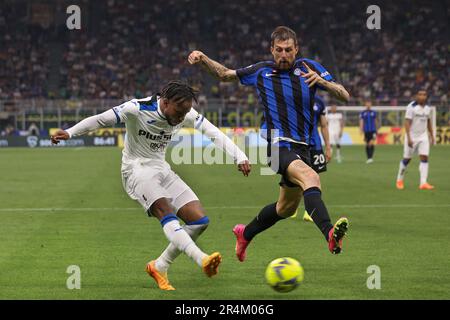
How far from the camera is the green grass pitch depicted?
7215mm

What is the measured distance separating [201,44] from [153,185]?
151 feet

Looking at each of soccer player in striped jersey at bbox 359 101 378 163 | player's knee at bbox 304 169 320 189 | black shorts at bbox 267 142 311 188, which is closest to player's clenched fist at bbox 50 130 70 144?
black shorts at bbox 267 142 311 188

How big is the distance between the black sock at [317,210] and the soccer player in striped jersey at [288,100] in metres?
0.02

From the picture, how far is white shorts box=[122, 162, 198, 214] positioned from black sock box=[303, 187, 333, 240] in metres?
1.07

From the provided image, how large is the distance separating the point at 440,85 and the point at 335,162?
838 inches

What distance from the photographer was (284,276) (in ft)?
22.3

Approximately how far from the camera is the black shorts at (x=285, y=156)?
808 centimetres

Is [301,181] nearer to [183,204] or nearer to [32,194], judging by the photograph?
[183,204]

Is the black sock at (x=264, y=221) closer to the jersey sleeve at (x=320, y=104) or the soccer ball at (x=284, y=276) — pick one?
the soccer ball at (x=284, y=276)

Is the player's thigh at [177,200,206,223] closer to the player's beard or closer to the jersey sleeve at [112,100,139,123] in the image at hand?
the jersey sleeve at [112,100,139,123]

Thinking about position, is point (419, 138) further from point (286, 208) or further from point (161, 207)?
point (161, 207)

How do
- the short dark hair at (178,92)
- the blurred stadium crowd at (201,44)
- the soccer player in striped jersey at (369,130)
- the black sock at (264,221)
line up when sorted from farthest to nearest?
the blurred stadium crowd at (201,44) → the soccer player in striped jersey at (369,130) → the black sock at (264,221) → the short dark hair at (178,92)

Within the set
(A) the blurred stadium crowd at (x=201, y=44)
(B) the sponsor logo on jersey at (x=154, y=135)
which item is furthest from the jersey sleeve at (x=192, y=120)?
A: (A) the blurred stadium crowd at (x=201, y=44)

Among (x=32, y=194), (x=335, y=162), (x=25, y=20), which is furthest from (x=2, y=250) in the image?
(x=25, y=20)
